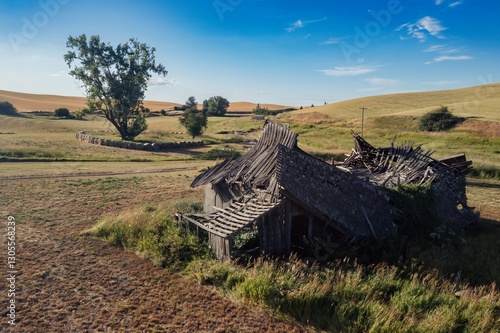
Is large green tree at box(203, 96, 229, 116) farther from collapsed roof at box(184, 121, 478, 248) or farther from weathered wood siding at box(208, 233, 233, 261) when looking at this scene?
weathered wood siding at box(208, 233, 233, 261)

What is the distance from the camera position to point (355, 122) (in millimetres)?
58562

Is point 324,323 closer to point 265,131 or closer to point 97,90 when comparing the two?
point 265,131

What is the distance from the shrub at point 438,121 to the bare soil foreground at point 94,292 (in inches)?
1820

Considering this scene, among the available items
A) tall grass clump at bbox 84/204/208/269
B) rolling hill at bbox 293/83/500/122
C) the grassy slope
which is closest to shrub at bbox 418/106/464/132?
the grassy slope

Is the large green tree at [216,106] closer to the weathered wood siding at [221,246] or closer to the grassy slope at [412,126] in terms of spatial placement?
the grassy slope at [412,126]

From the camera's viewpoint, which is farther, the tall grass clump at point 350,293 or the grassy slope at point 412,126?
the grassy slope at point 412,126

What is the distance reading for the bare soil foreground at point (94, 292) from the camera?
7867 millimetres

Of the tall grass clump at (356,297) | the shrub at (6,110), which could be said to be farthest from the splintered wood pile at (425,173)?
the shrub at (6,110)

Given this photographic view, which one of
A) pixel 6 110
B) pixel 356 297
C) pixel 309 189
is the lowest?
pixel 356 297

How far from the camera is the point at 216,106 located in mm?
105062

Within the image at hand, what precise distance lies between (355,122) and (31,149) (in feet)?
156

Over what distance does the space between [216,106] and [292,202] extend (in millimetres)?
96878

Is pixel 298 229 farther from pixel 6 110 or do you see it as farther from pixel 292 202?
pixel 6 110

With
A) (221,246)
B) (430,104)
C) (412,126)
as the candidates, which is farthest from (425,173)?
(430,104)
